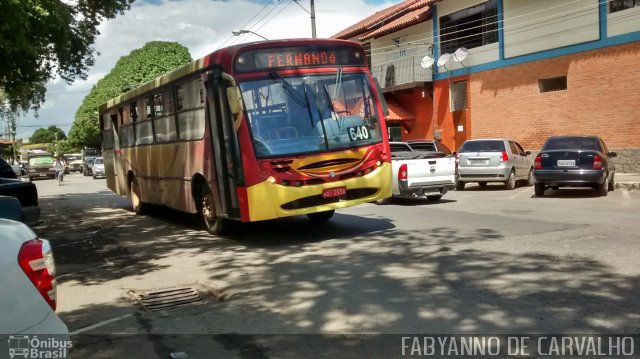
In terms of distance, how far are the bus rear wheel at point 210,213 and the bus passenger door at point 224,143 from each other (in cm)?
71

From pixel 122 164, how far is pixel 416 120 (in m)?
16.9

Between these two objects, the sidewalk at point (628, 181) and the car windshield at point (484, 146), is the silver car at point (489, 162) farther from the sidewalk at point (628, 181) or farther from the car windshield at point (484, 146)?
the sidewalk at point (628, 181)

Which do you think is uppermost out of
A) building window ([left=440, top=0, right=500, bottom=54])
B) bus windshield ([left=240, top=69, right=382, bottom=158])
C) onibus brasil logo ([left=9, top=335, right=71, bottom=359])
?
building window ([left=440, top=0, right=500, bottom=54])

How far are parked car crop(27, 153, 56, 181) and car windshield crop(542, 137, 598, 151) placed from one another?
42.7m

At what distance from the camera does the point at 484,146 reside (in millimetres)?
17641

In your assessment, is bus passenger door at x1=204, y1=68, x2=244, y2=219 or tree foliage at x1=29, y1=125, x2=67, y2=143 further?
tree foliage at x1=29, y1=125, x2=67, y2=143

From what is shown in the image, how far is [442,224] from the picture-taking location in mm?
10133

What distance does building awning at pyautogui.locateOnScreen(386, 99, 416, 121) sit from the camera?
92.8 ft

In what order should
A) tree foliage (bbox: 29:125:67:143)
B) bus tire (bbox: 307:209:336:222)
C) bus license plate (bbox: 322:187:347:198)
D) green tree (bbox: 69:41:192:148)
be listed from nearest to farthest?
1. bus license plate (bbox: 322:187:347:198)
2. bus tire (bbox: 307:209:336:222)
3. green tree (bbox: 69:41:192:148)
4. tree foliage (bbox: 29:125:67:143)

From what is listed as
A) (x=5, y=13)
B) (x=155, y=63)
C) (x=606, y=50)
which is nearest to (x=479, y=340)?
(x=5, y=13)

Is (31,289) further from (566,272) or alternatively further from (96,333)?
(566,272)

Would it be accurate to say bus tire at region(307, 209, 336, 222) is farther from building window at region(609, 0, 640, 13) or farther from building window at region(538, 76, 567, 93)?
building window at region(538, 76, 567, 93)

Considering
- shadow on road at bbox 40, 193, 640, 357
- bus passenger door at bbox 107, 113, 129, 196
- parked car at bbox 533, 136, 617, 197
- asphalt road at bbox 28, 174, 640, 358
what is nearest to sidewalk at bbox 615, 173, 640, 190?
parked car at bbox 533, 136, 617, 197

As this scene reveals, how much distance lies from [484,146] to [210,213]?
34.1 feet
